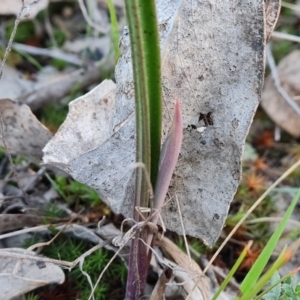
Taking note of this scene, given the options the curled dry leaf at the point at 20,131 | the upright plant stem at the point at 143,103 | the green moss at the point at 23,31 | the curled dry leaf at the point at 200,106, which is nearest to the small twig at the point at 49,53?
the green moss at the point at 23,31

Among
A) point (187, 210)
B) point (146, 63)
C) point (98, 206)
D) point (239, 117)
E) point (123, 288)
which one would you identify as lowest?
point (123, 288)

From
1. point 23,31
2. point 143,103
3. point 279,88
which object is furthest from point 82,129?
point 23,31

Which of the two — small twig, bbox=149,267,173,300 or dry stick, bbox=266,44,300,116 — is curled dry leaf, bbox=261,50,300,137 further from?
small twig, bbox=149,267,173,300

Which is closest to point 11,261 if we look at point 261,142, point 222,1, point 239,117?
point 239,117

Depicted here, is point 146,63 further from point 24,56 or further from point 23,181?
point 24,56

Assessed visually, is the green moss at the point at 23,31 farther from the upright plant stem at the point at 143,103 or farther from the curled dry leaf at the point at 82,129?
the upright plant stem at the point at 143,103

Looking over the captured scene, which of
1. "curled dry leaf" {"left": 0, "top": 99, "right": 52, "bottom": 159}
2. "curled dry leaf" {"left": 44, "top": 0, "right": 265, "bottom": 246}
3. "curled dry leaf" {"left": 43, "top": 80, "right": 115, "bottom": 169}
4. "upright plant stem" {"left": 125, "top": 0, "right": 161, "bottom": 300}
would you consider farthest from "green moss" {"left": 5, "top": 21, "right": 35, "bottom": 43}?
"upright plant stem" {"left": 125, "top": 0, "right": 161, "bottom": 300}

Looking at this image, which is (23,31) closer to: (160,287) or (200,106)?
(200,106)
